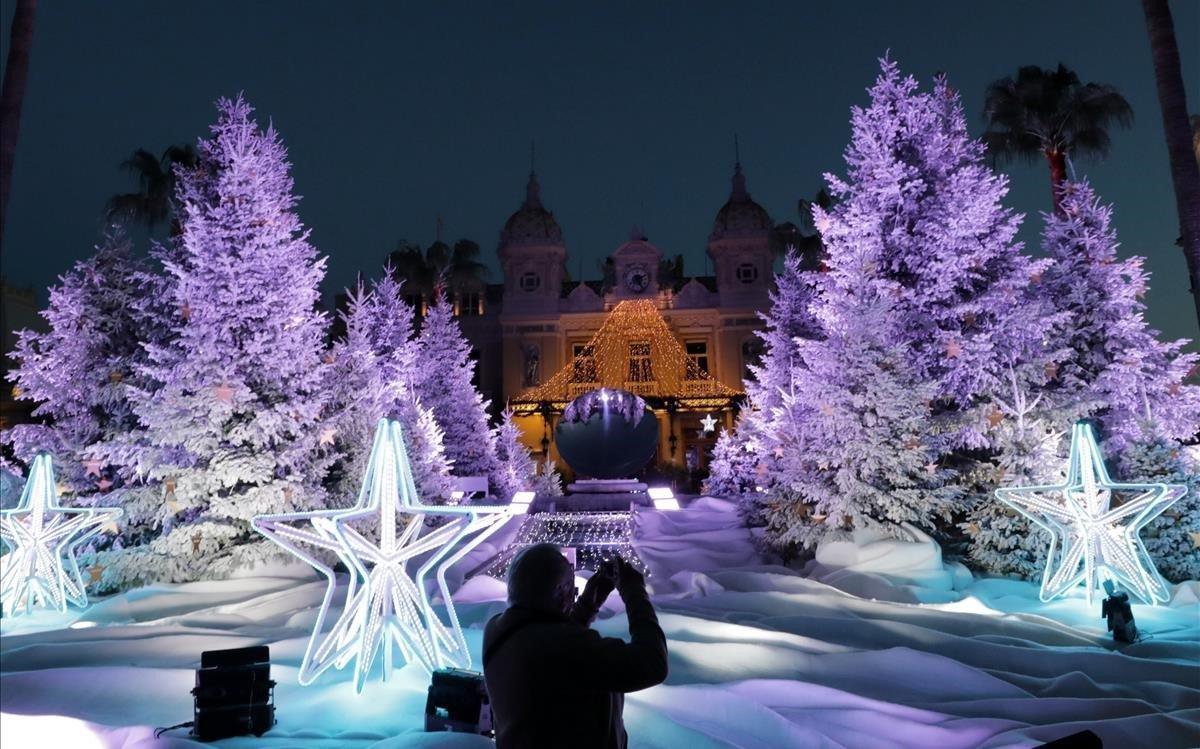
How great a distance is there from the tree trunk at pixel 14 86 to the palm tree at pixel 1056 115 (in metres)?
19.0

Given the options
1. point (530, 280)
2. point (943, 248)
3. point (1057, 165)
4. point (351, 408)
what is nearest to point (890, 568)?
point (943, 248)

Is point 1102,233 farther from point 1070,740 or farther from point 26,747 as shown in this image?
point 26,747

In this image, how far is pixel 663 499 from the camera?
55.6ft

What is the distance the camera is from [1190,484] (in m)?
9.84

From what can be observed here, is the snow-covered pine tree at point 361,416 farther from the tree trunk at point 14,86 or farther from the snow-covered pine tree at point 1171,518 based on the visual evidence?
the snow-covered pine tree at point 1171,518

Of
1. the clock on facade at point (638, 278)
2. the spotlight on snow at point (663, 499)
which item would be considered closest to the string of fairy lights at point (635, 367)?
the clock on facade at point (638, 278)

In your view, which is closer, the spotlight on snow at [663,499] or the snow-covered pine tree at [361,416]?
the snow-covered pine tree at [361,416]

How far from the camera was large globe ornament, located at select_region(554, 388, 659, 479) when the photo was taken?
18641 mm

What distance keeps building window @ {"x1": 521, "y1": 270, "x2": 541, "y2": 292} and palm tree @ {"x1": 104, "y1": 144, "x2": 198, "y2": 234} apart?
16.7 meters

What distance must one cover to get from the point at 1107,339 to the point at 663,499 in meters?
9.35

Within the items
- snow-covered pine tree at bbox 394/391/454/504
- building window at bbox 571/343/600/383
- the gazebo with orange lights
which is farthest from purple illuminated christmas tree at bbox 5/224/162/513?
building window at bbox 571/343/600/383

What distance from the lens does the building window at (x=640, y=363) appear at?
93.9ft

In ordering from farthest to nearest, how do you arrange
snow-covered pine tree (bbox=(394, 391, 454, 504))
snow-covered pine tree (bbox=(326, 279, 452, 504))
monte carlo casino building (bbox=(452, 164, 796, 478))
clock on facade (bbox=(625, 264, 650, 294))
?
clock on facade (bbox=(625, 264, 650, 294)) → monte carlo casino building (bbox=(452, 164, 796, 478)) → snow-covered pine tree (bbox=(394, 391, 454, 504)) → snow-covered pine tree (bbox=(326, 279, 452, 504))

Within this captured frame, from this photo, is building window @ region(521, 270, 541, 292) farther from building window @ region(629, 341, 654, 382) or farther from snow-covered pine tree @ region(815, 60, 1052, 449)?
snow-covered pine tree @ region(815, 60, 1052, 449)
